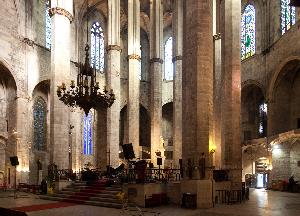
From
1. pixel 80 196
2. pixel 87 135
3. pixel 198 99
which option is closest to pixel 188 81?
pixel 198 99

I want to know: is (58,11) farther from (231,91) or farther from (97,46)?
(97,46)

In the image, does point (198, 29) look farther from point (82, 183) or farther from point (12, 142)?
point (12, 142)

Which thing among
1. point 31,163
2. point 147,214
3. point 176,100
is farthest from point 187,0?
point 31,163

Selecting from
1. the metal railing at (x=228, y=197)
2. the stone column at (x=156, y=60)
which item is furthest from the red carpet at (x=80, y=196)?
the stone column at (x=156, y=60)

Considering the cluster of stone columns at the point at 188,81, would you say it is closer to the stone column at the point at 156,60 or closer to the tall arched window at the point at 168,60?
the stone column at the point at 156,60

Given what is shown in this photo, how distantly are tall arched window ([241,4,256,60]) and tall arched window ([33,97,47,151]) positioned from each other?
1825 centimetres

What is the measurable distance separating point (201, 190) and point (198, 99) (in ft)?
11.8

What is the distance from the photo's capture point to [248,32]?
1272 inches

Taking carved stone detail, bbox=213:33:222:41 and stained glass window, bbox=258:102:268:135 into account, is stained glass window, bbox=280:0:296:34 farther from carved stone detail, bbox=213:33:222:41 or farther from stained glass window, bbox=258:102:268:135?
stained glass window, bbox=258:102:268:135

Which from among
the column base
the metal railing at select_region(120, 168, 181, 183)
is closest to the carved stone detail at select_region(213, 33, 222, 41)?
the metal railing at select_region(120, 168, 181, 183)

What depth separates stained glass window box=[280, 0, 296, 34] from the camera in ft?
87.1

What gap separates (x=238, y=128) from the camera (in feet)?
62.9

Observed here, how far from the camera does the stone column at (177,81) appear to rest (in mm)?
27750

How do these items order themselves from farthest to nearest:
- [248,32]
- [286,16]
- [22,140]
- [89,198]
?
[248,32] < [286,16] < [22,140] < [89,198]
